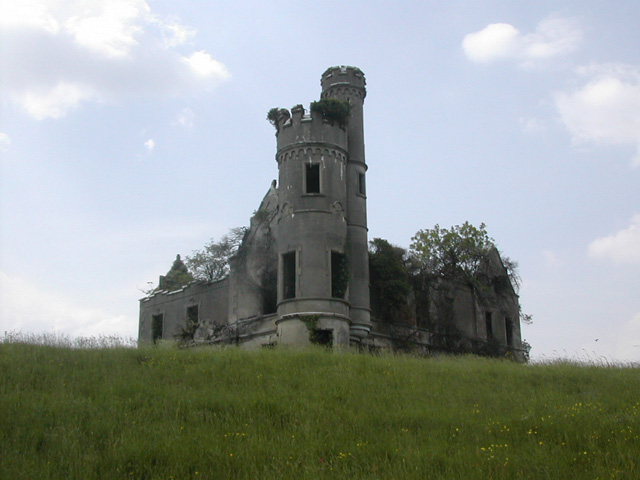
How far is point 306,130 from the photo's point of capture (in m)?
31.6

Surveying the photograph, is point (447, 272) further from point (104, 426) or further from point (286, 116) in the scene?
point (104, 426)

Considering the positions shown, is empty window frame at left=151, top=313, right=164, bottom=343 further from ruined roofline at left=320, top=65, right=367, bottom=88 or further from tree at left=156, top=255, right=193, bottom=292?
ruined roofline at left=320, top=65, right=367, bottom=88

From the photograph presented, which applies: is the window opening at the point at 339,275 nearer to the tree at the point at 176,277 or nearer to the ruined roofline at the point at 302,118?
the ruined roofline at the point at 302,118

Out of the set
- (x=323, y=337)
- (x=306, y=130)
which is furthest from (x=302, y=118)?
(x=323, y=337)

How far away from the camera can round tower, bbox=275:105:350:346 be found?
28688mm

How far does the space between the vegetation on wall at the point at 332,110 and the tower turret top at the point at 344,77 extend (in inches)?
130

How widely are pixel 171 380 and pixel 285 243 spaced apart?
48.7ft

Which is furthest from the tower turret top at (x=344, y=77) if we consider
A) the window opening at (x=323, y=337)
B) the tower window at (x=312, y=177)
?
the window opening at (x=323, y=337)

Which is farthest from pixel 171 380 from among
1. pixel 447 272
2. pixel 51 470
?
pixel 447 272

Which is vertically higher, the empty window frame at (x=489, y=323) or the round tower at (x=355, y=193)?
the round tower at (x=355, y=193)

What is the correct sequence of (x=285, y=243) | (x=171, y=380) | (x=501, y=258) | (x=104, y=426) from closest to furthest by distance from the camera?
1. (x=104, y=426)
2. (x=171, y=380)
3. (x=285, y=243)
4. (x=501, y=258)

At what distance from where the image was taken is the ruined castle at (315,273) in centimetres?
2922

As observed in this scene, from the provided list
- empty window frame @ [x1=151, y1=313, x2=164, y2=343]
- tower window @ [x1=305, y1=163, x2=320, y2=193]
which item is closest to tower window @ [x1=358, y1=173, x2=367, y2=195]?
tower window @ [x1=305, y1=163, x2=320, y2=193]

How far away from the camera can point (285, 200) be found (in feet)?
102
